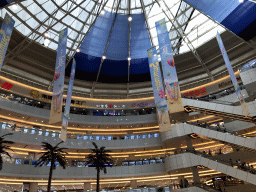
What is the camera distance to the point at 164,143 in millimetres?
38406

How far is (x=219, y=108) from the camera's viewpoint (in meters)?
30.9

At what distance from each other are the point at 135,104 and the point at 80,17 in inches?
856

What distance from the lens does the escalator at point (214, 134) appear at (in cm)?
2709

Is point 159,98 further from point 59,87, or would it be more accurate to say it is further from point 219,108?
point 59,87

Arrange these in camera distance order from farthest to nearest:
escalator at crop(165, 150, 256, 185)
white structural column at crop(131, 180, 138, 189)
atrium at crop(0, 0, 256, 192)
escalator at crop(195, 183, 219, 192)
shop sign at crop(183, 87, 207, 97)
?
shop sign at crop(183, 87, 207, 97) → white structural column at crop(131, 180, 138, 189) → atrium at crop(0, 0, 256, 192) → escalator at crop(195, 183, 219, 192) → escalator at crop(165, 150, 256, 185)

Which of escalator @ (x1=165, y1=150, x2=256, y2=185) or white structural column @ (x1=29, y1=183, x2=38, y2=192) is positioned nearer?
escalator @ (x1=165, y1=150, x2=256, y2=185)

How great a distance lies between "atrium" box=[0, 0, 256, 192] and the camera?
29094 mm

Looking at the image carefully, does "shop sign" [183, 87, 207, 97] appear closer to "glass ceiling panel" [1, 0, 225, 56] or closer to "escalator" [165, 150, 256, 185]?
"glass ceiling panel" [1, 0, 225, 56]

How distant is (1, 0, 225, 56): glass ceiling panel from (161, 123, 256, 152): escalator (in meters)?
18.7

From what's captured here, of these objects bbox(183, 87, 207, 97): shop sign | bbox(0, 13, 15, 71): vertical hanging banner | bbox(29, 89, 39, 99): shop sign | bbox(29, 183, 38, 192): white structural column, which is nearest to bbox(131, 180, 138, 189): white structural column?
bbox(29, 183, 38, 192): white structural column

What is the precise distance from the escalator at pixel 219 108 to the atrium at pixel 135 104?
0.46 ft

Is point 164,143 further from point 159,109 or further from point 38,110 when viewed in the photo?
point 38,110

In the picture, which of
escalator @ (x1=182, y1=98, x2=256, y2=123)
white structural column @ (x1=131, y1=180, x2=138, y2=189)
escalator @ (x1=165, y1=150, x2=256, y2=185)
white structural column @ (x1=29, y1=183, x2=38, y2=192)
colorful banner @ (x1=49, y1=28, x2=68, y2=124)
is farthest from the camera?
white structural column @ (x1=131, y1=180, x2=138, y2=189)

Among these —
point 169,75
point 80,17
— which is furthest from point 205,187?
point 80,17
